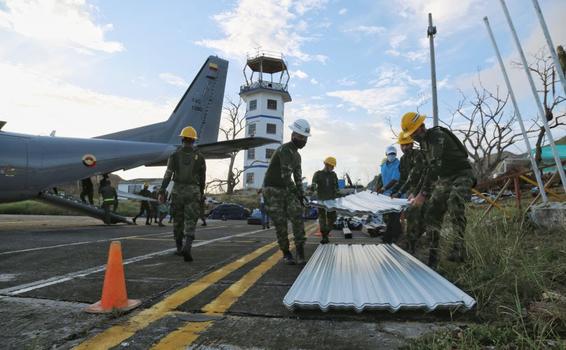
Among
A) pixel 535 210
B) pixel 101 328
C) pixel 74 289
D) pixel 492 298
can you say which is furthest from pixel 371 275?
pixel 535 210

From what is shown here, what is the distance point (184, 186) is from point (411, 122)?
3.34 metres

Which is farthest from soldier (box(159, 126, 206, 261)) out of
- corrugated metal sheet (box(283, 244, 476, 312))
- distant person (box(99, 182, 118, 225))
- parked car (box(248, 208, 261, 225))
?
parked car (box(248, 208, 261, 225))

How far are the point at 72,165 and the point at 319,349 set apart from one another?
11408 mm

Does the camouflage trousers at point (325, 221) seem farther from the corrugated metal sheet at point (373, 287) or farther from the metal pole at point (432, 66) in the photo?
the metal pole at point (432, 66)

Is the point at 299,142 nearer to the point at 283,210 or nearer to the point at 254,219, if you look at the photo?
the point at 283,210

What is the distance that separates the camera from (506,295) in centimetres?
291

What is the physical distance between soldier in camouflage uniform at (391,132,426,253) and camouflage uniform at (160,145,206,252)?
3.05 m

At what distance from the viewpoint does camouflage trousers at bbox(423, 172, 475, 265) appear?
448 cm

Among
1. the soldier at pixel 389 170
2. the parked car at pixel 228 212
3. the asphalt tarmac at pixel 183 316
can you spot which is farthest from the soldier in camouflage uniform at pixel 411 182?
the parked car at pixel 228 212

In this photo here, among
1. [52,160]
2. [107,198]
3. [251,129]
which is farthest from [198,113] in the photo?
[251,129]

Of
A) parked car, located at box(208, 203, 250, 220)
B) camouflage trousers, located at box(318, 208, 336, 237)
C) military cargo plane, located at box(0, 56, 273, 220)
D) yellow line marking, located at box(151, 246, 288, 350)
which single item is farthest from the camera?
parked car, located at box(208, 203, 250, 220)

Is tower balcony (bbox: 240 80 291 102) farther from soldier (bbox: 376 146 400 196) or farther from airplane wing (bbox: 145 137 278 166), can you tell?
soldier (bbox: 376 146 400 196)

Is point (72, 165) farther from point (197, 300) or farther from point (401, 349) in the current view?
point (401, 349)

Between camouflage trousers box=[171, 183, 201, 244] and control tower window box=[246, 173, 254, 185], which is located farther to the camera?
control tower window box=[246, 173, 254, 185]
